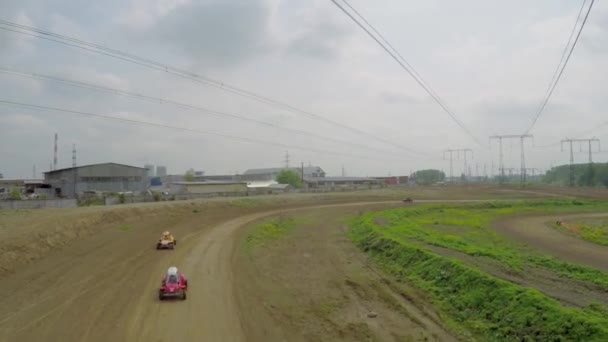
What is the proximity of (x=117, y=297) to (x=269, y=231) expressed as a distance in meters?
24.0

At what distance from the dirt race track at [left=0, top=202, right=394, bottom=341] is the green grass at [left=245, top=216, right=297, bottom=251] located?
11.1 feet

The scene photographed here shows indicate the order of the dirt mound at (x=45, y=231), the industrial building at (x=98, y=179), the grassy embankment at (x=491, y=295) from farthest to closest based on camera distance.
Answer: the industrial building at (x=98, y=179), the dirt mound at (x=45, y=231), the grassy embankment at (x=491, y=295)

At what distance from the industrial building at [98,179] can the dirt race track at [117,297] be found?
62875 millimetres

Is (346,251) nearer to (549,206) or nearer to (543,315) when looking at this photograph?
(543,315)

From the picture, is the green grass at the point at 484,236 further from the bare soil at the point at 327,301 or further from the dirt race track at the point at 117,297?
the dirt race track at the point at 117,297

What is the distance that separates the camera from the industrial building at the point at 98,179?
285 feet

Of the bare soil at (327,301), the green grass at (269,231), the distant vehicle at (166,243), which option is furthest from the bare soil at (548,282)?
the distant vehicle at (166,243)

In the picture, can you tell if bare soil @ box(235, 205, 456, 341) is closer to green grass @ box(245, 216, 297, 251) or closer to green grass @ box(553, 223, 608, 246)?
green grass @ box(245, 216, 297, 251)

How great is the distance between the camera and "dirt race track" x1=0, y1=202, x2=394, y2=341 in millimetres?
14047

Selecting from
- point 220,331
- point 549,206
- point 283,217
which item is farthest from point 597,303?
point 549,206

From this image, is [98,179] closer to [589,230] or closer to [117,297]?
[117,297]

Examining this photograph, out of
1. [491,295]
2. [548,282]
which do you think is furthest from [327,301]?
[548,282]

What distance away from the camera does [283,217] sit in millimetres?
53250

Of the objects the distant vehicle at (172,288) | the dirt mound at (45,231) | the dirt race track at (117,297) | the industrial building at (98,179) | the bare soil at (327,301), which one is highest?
the industrial building at (98,179)
